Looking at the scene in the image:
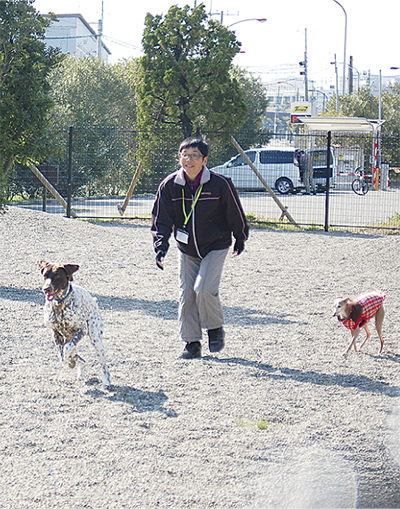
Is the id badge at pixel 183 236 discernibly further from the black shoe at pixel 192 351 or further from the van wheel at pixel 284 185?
the van wheel at pixel 284 185

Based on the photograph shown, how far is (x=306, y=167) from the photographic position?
28.9m

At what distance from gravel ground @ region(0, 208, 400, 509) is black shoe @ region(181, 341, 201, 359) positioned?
10 centimetres

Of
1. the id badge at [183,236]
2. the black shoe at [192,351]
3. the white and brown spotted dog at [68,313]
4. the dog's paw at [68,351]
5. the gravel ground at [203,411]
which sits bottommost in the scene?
the gravel ground at [203,411]

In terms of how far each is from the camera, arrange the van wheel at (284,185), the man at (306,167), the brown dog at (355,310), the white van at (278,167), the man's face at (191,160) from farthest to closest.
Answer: the van wheel at (284,185), the white van at (278,167), the man at (306,167), the brown dog at (355,310), the man's face at (191,160)

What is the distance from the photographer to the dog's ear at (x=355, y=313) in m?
6.17

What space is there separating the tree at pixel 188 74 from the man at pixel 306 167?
1250 centimetres

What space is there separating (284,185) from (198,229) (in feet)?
80.1

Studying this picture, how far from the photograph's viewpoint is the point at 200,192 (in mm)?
5859

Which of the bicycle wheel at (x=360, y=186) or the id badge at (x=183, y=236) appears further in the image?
the bicycle wheel at (x=360, y=186)

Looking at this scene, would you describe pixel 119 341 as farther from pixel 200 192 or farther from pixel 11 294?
pixel 11 294

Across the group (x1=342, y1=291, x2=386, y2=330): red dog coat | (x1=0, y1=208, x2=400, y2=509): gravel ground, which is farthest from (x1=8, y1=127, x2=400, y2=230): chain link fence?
(x1=342, y1=291, x2=386, y2=330): red dog coat

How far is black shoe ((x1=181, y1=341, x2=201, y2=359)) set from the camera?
617cm

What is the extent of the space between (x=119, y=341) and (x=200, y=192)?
1729 millimetres

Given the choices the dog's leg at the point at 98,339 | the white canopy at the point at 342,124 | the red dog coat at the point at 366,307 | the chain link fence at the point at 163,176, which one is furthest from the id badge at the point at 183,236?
the white canopy at the point at 342,124
